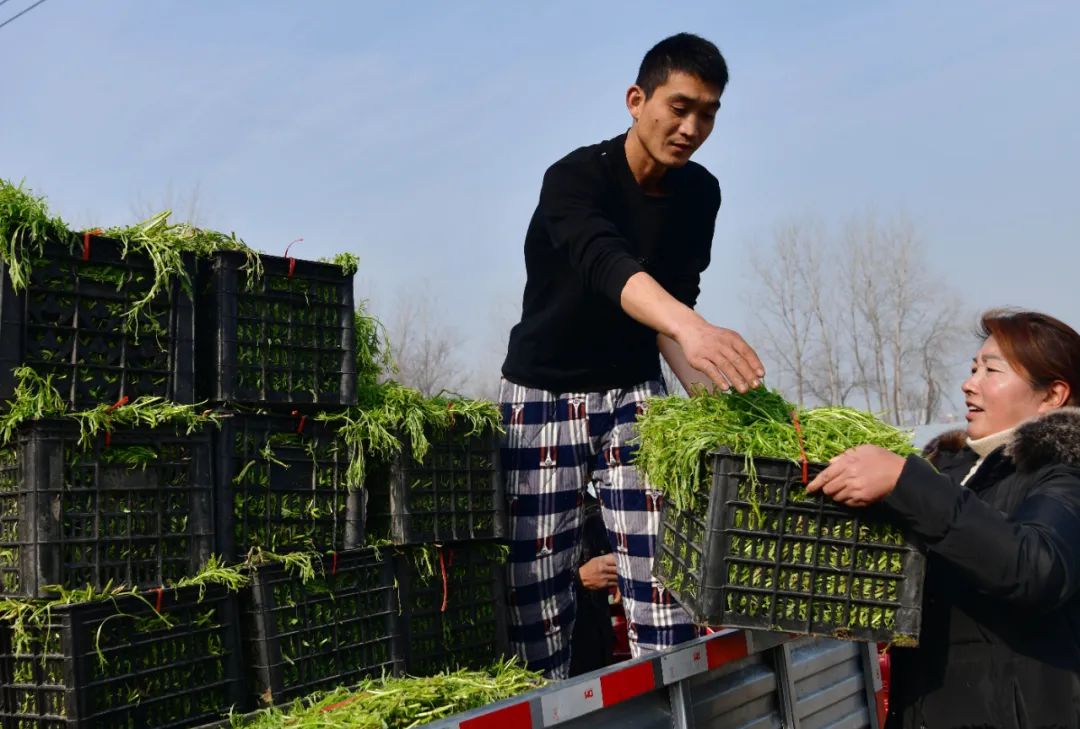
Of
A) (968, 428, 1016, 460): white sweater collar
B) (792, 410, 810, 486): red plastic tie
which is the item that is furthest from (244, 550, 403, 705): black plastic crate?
(968, 428, 1016, 460): white sweater collar

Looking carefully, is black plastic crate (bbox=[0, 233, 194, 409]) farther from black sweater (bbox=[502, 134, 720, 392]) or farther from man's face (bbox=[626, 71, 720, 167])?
man's face (bbox=[626, 71, 720, 167])

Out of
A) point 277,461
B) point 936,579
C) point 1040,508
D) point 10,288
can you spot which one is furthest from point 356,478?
point 1040,508

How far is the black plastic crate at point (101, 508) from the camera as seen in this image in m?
3.15

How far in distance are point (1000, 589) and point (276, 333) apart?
2327 mm

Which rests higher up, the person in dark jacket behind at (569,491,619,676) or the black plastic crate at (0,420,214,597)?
the black plastic crate at (0,420,214,597)

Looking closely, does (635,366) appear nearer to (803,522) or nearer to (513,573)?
(513,573)

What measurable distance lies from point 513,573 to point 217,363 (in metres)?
1.43

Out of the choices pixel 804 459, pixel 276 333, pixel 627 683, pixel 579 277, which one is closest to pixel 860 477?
pixel 804 459

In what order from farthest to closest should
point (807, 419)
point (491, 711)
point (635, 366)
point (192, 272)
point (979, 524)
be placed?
point (635, 366)
point (192, 272)
point (807, 419)
point (979, 524)
point (491, 711)

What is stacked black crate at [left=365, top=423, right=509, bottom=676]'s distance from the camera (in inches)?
157

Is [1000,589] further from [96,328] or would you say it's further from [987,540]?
[96,328]

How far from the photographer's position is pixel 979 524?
2.84 m

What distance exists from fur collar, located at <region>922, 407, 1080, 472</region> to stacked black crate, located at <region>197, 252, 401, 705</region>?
206cm

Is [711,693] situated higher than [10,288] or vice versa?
[10,288]
